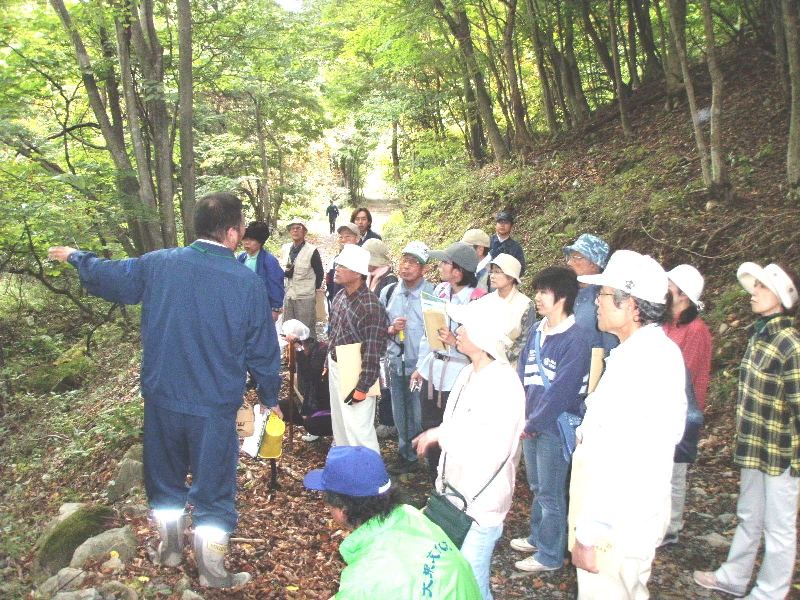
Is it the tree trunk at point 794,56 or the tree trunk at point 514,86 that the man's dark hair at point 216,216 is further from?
the tree trunk at point 514,86

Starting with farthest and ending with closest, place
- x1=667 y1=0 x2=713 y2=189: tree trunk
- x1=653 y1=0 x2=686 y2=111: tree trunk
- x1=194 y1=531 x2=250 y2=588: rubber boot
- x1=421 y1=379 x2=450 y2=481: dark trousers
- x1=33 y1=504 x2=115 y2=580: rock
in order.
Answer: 1. x1=653 y1=0 x2=686 y2=111: tree trunk
2. x1=667 y1=0 x2=713 y2=189: tree trunk
3. x1=421 y1=379 x2=450 y2=481: dark trousers
4. x1=33 y1=504 x2=115 y2=580: rock
5. x1=194 y1=531 x2=250 y2=588: rubber boot

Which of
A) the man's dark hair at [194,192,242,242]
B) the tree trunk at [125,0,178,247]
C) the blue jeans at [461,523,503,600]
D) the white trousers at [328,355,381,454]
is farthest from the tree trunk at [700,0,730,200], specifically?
the tree trunk at [125,0,178,247]

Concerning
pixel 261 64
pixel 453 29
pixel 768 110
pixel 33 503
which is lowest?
pixel 33 503

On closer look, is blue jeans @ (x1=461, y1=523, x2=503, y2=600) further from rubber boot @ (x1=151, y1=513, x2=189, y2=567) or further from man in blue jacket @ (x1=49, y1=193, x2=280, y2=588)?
rubber boot @ (x1=151, y1=513, x2=189, y2=567)

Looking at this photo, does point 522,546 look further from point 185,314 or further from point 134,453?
point 134,453

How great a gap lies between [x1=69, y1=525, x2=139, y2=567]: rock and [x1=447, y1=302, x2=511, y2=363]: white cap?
2935mm

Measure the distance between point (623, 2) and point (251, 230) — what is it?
1277 cm

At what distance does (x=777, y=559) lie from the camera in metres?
3.42

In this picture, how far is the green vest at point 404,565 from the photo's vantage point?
184 cm

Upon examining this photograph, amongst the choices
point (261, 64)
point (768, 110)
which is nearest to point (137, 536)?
point (261, 64)

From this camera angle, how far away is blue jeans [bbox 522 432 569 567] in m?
3.81

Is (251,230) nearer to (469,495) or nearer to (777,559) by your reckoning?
(469,495)

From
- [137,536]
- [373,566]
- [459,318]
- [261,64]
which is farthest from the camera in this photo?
[261,64]

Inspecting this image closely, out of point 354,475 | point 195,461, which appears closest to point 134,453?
point 195,461
